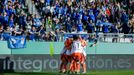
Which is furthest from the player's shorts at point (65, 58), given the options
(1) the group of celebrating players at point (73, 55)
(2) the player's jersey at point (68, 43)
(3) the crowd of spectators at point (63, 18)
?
(3) the crowd of spectators at point (63, 18)

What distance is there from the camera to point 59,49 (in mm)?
28203

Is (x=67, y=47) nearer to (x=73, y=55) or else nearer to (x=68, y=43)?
(x=68, y=43)

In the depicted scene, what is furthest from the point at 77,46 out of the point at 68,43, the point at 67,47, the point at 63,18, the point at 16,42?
the point at 63,18

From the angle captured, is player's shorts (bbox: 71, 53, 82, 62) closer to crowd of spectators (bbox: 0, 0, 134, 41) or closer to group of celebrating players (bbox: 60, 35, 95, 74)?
group of celebrating players (bbox: 60, 35, 95, 74)

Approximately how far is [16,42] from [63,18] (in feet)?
13.5

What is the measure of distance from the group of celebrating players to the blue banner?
2460 millimetres

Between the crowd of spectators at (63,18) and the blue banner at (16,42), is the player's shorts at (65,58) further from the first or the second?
the blue banner at (16,42)

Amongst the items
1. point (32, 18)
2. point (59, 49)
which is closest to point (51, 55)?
point (59, 49)

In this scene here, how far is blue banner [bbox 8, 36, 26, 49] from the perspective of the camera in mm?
26922

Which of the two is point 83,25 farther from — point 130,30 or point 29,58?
point 29,58

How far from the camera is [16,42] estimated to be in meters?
27.2

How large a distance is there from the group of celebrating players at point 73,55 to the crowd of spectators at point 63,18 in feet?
5.87

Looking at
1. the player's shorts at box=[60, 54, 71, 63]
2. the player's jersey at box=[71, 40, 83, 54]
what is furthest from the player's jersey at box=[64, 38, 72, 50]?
the player's shorts at box=[60, 54, 71, 63]

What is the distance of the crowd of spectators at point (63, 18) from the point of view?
2762 centimetres
